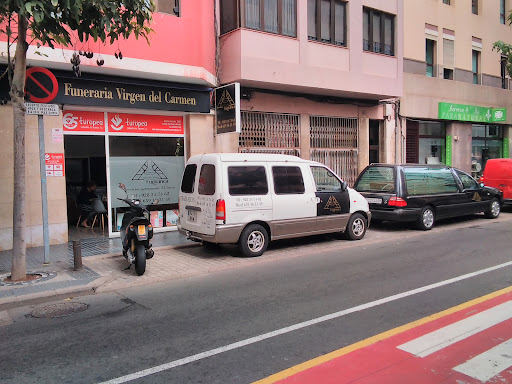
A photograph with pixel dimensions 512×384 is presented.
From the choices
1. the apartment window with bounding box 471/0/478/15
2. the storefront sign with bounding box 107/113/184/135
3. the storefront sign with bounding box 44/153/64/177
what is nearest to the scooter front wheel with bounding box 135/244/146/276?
the storefront sign with bounding box 44/153/64/177

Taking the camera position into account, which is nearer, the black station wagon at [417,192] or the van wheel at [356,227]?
the van wheel at [356,227]

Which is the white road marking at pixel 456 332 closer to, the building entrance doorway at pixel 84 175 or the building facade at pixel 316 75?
the building facade at pixel 316 75

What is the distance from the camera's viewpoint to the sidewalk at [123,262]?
6398mm

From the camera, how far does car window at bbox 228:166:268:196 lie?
836cm

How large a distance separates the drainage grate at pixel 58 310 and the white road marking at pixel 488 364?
451 centimetres

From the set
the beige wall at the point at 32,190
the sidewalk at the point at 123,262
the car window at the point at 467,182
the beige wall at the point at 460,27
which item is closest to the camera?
the sidewalk at the point at 123,262

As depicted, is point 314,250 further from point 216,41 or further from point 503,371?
point 216,41

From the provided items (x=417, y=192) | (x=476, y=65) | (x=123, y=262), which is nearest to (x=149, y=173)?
(x=123, y=262)

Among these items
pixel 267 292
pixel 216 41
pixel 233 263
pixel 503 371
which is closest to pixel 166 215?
pixel 233 263

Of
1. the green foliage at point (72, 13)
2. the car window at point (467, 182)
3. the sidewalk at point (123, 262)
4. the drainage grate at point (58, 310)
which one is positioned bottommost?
the drainage grate at point (58, 310)

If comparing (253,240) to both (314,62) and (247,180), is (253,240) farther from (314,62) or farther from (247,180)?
(314,62)

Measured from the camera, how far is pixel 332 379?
3.55m

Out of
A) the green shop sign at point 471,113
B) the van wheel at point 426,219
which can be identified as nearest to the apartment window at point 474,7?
the green shop sign at point 471,113

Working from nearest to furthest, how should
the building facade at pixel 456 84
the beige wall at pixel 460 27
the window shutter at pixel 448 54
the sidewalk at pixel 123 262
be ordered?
1. the sidewalk at pixel 123 262
2. the beige wall at pixel 460 27
3. the building facade at pixel 456 84
4. the window shutter at pixel 448 54
